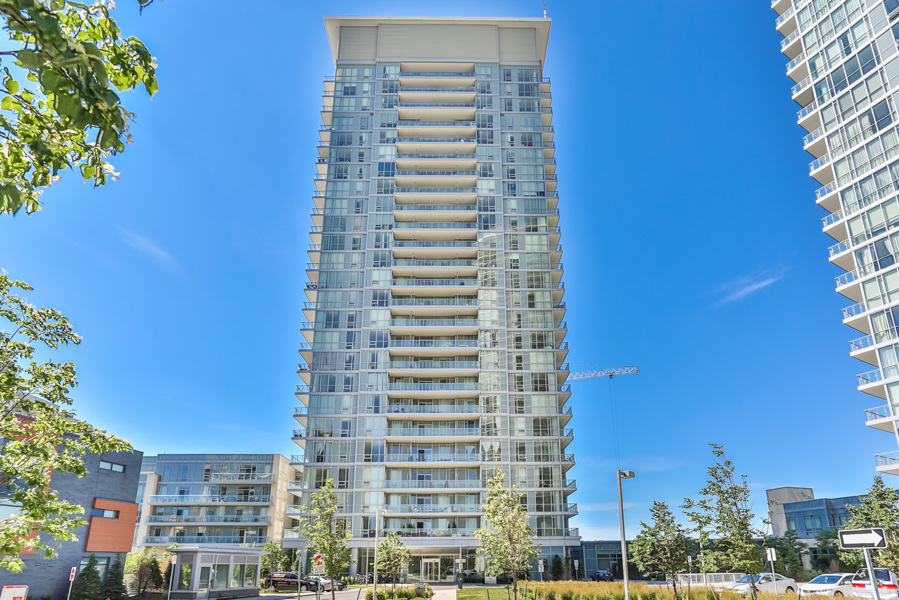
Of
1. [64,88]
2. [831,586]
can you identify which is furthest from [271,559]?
[64,88]

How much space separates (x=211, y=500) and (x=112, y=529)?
41411 millimetres

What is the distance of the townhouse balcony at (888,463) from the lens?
39.5 meters

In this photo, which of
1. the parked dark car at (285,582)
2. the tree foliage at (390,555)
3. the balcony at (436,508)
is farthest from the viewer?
the balcony at (436,508)

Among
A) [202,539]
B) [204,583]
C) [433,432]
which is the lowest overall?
[204,583]

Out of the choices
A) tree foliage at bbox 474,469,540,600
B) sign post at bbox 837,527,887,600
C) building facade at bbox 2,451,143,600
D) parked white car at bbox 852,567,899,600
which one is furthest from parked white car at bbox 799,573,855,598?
building facade at bbox 2,451,143,600

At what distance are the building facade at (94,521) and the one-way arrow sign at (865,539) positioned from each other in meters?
35.8

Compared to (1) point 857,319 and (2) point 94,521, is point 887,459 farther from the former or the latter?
(2) point 94,521

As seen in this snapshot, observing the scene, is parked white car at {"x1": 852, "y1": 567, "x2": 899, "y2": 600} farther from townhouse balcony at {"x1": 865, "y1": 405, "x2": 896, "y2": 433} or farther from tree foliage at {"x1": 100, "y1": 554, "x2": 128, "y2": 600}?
tree foliage at {"x1": 100, "y1": 554, "x2": 128, "y2": 600}

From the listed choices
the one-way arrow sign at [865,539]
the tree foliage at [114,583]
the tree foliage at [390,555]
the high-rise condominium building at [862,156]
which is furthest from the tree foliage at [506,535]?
the high-rise condominium building at [862,156]

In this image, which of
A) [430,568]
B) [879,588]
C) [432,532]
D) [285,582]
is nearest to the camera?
[879,588]

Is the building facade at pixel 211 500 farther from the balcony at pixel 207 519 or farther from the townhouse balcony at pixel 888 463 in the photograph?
the townhouse balcony at pixel 888 463

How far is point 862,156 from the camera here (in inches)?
1759

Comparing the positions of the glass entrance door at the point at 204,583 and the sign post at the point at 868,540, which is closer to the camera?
the sign post at the point at 868,540

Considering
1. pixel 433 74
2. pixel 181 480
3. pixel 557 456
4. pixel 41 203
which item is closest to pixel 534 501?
pixel 557 456
